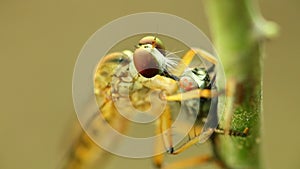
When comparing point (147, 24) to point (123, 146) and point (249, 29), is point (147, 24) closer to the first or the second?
point (249, 29)

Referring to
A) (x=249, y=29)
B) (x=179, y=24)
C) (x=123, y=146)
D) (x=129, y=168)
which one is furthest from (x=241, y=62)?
(x=129, y=168)

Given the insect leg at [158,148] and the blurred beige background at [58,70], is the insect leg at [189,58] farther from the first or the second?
the blurred beige background at [58,70]

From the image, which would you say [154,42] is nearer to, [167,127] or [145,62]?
[145,62]

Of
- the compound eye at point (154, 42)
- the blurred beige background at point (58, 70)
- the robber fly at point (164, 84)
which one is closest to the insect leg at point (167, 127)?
the robber fly at point (164, 84)

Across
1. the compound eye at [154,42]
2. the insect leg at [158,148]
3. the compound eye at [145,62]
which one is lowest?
the insect leg at [158,148]

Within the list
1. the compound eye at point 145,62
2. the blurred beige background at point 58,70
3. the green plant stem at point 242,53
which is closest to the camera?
the green plant stem at point 242,53

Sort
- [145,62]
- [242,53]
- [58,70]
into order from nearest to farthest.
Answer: [242,53], [145,62], [58,70]

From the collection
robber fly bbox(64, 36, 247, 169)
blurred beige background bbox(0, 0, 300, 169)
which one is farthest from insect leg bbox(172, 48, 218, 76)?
blurred beige background bbox(0, 0, 300, 169)

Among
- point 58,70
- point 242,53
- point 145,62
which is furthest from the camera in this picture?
point 58,70

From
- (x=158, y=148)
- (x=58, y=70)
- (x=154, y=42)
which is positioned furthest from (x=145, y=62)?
(x=58, y=70)
